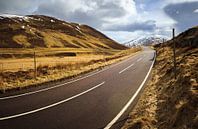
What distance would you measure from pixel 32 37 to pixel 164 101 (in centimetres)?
Answer: 13082

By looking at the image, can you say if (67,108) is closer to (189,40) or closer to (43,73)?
(43,73)

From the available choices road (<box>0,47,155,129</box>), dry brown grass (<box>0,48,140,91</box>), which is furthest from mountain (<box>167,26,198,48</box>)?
road (<box>0,47,155,129</box>)

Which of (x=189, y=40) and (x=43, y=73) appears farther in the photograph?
(x=189, y=40)

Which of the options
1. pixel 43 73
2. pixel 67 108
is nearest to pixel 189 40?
pixel 43 73

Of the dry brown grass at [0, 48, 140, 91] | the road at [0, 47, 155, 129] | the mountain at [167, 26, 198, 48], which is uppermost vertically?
the mountain at [167, 26, 198, 48]

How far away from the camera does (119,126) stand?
28.5ft

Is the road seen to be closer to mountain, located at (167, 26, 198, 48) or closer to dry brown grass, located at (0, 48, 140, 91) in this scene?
dry brown grass, located at (0, 48, 140, 91)

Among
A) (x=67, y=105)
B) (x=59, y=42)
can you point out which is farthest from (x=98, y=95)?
(x=59, y=42)

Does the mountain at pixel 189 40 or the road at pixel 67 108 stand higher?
the mountain at pixel 189 40

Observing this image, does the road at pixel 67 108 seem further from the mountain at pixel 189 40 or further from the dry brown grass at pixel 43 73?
the mountain at pixel 189 40

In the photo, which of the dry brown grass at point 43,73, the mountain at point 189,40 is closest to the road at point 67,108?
the dry brown grass at point 43,73

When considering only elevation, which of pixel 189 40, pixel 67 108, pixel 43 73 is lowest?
pixel 67 108

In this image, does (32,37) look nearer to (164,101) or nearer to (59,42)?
(59,42)

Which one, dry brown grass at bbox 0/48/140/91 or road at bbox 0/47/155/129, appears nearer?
road at bbox 0/47/155/129
